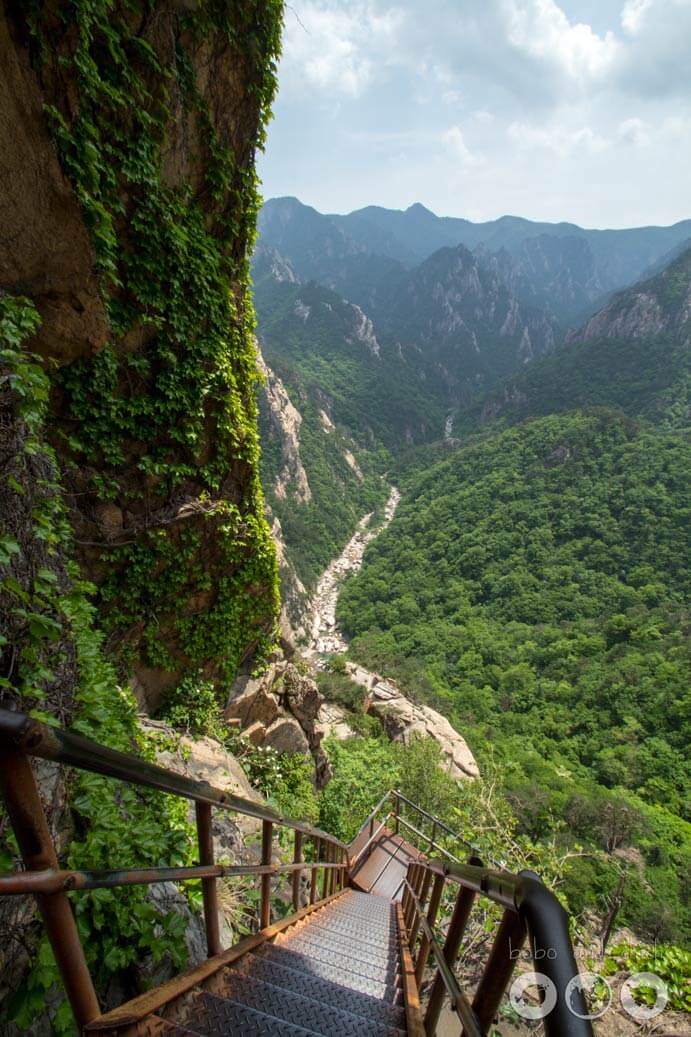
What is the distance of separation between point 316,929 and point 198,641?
14.7 ft

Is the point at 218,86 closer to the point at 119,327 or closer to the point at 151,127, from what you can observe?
the point at 151,127

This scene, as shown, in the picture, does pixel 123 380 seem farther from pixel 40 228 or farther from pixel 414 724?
pixel 414 724

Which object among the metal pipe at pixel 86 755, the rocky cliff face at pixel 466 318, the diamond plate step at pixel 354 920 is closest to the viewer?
the metal pipe at pixel 86 755

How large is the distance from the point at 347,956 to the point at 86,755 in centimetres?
312

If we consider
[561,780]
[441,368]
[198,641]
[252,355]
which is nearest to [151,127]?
[252,355]

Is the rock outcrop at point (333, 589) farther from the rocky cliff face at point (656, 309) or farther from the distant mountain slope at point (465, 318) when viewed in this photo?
the distant mountain slope at point (465, 318)

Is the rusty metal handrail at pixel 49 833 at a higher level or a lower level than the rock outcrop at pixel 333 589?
higher

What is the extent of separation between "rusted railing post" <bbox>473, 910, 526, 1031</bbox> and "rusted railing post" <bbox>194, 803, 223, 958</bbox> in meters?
1.13

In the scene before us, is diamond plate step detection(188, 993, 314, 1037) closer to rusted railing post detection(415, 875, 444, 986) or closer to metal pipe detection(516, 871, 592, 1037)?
rusted railing post detection(415, 875, 444, 986)

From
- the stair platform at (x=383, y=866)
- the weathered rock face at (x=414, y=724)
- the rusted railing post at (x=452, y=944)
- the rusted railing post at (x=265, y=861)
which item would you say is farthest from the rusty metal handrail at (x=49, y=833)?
the weathered rock face at (x=414, y=724)

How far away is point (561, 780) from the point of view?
26359 mm

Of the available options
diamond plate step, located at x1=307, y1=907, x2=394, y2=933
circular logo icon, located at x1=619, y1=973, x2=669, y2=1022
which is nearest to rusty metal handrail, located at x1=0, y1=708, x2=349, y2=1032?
diamond plate step, located at x1=307, y1=907, x2=394, y2=933

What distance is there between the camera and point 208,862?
1.95 meters

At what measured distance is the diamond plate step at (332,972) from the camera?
2443 millimetres
